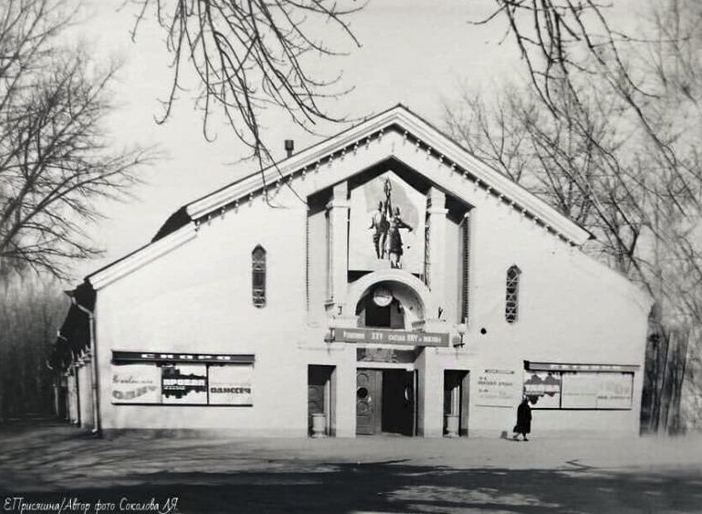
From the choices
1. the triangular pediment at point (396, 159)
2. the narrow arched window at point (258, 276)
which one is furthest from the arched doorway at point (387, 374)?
the triangular pediment at point (396, 159)

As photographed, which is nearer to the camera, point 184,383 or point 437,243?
point 184,383

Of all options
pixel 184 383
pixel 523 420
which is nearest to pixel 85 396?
pixel 184 383

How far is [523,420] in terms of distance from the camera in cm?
391

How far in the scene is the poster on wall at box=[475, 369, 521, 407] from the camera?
4039mm

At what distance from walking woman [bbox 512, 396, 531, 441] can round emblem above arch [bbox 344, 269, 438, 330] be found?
25.9 inches

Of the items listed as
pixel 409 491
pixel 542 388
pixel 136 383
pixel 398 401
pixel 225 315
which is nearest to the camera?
pixel 409 491

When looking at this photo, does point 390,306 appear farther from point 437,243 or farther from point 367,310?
point 437,243

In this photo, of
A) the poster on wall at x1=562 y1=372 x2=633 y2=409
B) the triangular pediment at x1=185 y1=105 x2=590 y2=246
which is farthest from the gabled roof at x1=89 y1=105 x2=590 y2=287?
the poster on wall at x1=562 y1=372 x2=633 y2=409

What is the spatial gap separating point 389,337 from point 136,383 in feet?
6.29

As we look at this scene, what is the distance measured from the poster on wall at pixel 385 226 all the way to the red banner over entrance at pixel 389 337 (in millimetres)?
401

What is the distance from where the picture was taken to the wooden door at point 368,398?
4.58 meters

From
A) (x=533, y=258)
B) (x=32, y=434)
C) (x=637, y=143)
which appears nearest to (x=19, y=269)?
(x=32, y=434)

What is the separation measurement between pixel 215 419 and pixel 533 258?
5.89 ft

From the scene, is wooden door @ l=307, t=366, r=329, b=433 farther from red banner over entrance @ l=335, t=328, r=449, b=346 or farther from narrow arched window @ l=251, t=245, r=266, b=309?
narrow arched window @ l=251, t=245, r=266, b=309
